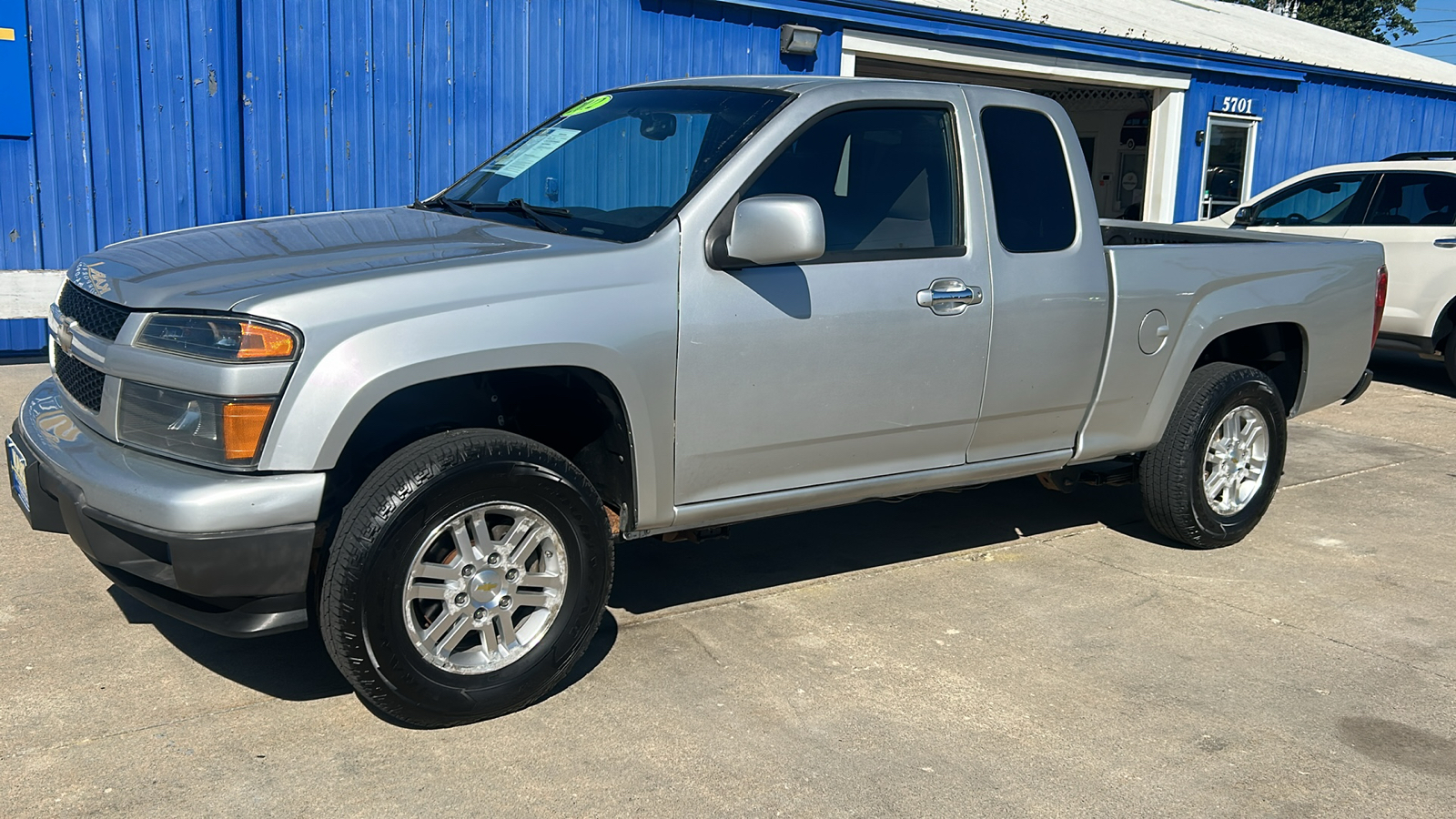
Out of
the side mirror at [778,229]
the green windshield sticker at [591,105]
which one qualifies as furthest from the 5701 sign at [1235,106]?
the side mirror at [778,229]

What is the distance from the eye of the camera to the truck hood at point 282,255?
330cm

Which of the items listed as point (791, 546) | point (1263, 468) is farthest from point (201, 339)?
point (1263, 468)

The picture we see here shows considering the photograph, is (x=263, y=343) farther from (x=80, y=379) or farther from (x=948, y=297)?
(x=948, y=297)

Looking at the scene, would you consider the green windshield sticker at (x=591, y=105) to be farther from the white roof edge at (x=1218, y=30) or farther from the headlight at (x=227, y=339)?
the white roof edge at (x=1218, y=30)

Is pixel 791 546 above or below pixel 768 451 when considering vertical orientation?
below

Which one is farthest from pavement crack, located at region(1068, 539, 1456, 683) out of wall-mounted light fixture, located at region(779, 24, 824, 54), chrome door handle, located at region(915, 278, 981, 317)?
wall-mounted light fixture, located at region(779, 24, 824, 54)

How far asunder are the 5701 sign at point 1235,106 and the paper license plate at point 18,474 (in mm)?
14747

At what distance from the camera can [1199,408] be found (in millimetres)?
5254

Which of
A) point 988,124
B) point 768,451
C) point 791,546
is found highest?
point 988,124

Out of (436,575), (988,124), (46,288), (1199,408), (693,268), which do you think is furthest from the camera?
(46,288)

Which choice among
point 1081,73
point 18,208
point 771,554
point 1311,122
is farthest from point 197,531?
point 1311,122

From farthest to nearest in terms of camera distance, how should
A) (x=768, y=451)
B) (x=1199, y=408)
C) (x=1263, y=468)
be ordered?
(x=1263, y=468) → (x=1199, y=408) → (x=768, y=451)

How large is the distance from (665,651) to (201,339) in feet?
5.86

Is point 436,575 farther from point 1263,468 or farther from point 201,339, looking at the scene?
point 1263,468
